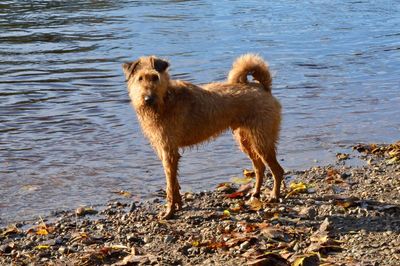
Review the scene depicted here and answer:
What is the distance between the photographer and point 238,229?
6676mm

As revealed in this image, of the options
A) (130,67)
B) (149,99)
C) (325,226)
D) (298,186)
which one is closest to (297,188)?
(298,186)

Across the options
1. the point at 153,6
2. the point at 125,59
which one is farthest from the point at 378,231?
the point at 153,6

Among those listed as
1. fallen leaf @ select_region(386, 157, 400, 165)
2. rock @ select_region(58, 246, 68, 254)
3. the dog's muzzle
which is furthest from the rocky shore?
the dog's muzzle

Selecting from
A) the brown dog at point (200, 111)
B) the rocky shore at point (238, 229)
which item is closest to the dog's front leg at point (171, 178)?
the brown dog at point (200, 111)

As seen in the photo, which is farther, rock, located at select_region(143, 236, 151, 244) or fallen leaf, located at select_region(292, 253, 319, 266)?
rock, located at select_region(143, 236, 151, 244)

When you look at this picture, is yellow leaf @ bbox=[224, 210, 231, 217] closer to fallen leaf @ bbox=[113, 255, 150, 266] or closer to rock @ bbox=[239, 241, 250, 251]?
rock @ bbox=[239, 241, 250, 251]

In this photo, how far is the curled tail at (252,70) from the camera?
7.80 metres

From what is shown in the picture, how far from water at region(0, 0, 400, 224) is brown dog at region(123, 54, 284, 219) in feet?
3.24

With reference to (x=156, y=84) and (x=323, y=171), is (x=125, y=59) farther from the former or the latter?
(x=156, y=84)

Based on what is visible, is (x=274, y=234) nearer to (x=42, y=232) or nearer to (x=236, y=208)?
(x=236, y=208)

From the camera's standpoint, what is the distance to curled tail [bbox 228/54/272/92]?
780cm

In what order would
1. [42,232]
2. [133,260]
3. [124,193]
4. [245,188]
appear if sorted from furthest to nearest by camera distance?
[124,193], [245,188], [42,232], [133,260]

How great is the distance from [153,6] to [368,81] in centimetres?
1266

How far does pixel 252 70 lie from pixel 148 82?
1.32 metres
